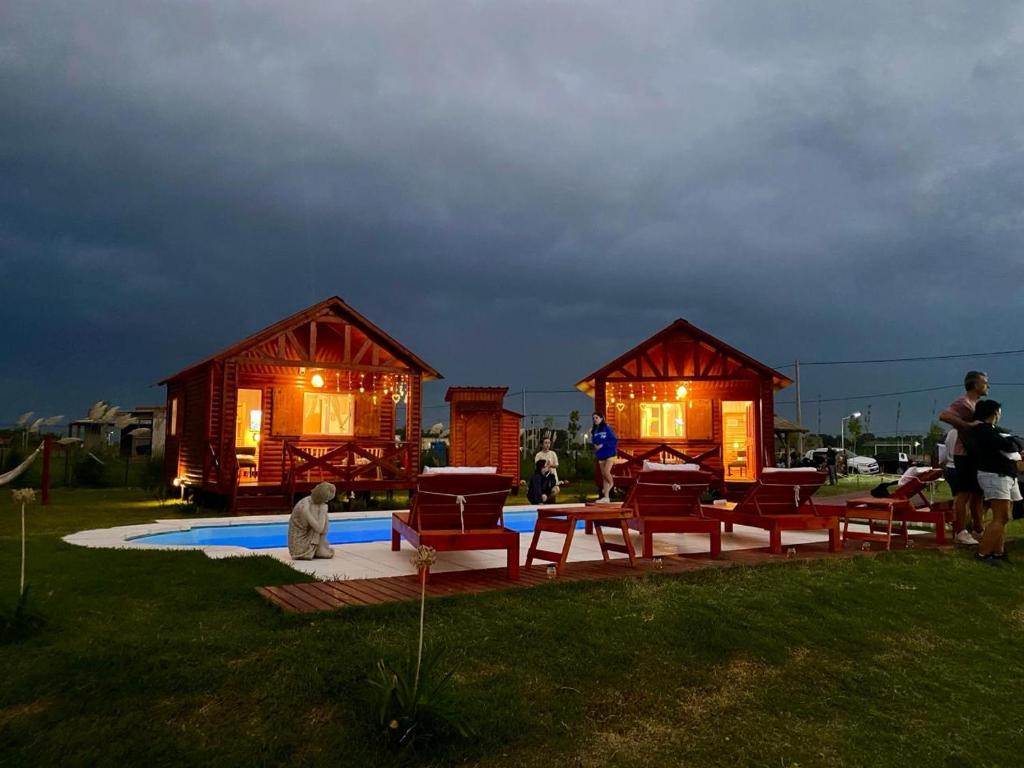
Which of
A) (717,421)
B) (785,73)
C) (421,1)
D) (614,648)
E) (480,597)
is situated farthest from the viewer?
(785,73)

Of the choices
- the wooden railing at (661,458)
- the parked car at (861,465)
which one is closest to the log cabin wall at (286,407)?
the wooden railing at (661,458)

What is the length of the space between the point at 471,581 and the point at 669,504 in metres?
2.59

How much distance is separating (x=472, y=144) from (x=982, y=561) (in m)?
65.0

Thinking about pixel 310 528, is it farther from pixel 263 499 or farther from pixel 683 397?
pixel 683 397

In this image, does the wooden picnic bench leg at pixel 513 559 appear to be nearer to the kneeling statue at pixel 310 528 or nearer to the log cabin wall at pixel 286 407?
the kneeling statue at pixel 310 528

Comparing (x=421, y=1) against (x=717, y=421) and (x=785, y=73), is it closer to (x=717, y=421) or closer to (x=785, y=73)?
(x=717, y=421)

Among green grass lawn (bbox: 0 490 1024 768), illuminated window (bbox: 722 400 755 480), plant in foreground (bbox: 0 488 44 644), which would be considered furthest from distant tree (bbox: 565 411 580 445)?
plant in foreground (bbox: 0 488 44 644)

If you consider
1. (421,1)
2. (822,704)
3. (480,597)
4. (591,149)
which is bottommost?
(822,704)

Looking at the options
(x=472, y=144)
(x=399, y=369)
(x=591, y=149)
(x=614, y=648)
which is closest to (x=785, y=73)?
(x=591, y=149)

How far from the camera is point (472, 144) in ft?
218

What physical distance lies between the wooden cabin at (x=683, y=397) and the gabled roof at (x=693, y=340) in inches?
1.0

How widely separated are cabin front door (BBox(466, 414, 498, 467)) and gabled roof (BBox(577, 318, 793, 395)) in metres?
3.42

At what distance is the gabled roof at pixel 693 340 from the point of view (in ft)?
58.7

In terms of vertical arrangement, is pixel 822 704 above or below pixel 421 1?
below
